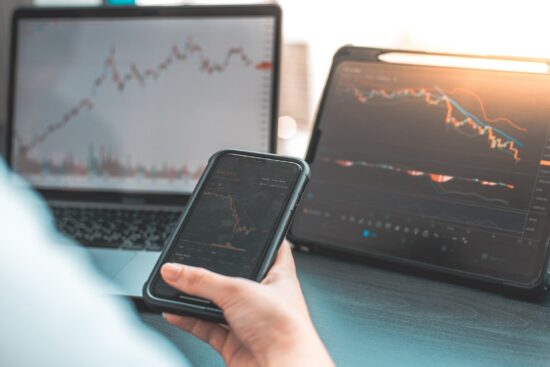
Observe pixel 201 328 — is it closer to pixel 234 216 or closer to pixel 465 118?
pixel 234 216

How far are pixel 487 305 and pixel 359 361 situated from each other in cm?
19

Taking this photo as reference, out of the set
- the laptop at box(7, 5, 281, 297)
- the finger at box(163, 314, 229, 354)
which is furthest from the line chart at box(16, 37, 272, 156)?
the finger at box(163, 314, 229, 354)

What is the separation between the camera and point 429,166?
657 millimetres

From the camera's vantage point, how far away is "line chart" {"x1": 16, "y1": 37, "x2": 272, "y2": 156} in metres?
0.89

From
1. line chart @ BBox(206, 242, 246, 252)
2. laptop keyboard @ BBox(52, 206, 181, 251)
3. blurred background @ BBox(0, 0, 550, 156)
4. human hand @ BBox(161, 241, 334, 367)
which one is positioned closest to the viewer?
human hand @ BBox(161, 241, 334, 367)

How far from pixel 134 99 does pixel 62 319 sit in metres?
0.51

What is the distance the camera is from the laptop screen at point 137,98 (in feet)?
2.92

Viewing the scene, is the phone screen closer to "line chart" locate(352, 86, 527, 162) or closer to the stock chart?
the stock chart

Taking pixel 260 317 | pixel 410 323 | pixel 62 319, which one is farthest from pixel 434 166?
pixel 62 319

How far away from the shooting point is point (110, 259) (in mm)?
688

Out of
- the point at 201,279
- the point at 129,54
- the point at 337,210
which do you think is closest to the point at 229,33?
the point at 129,54

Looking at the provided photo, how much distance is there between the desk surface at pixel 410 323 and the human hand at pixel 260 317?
0.07 m

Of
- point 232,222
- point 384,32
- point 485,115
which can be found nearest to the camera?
point 232,222

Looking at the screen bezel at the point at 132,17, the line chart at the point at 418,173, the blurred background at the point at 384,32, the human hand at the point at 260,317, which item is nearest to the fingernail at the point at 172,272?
the human hand at the point at 260,317
